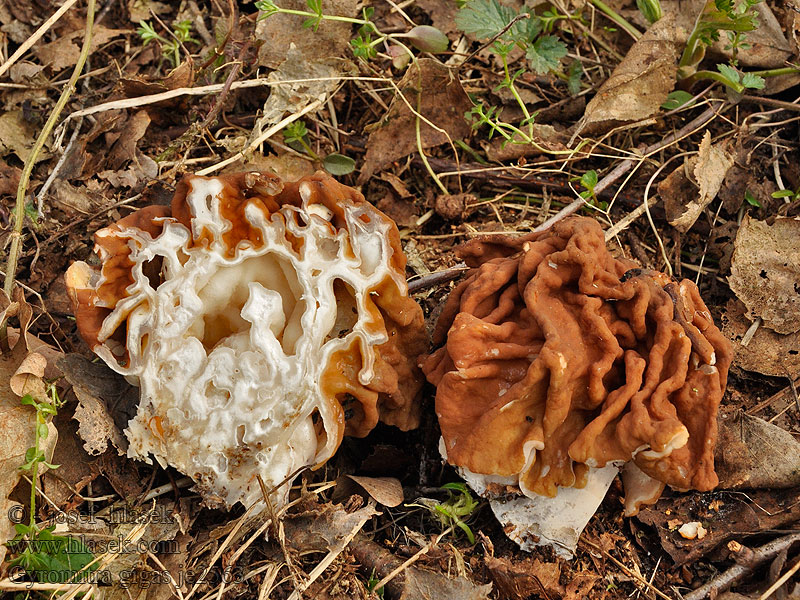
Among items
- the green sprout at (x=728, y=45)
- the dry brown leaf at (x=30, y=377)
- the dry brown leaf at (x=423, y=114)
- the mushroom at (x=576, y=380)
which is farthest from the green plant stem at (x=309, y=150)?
the green sprout at (x=728, y=45)

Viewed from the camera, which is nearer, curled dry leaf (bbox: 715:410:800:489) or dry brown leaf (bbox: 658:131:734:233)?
curled dry leaf (bbox: 715:410:800:489)

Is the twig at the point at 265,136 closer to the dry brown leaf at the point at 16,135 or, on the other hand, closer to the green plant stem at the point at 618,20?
the dry brown leaf at the point at 16,135

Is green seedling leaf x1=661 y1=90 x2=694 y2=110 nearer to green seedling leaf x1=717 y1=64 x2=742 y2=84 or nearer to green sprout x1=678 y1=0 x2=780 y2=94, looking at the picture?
green sprout x1=678 y1=0 x2=780 y2=94

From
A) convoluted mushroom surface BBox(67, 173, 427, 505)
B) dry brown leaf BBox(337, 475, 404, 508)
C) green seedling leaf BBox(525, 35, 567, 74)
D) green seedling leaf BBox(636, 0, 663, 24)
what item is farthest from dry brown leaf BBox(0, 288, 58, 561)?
green seedling leaf BBox(636, 0, 663, 24)

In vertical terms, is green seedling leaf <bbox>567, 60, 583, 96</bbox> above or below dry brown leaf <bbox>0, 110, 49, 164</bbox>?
below

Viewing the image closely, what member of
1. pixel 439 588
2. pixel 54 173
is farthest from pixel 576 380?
pixel 54 173

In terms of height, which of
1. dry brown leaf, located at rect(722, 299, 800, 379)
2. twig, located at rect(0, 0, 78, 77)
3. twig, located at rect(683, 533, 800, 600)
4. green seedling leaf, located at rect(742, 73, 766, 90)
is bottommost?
twig, located at rect(683, 533, 800, 600)

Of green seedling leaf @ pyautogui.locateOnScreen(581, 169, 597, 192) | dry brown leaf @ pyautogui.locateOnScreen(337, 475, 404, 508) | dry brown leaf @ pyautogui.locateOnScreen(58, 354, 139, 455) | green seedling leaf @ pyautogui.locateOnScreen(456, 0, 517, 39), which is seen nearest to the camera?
dry brown leaf @ pyautogui.locateOnScreen(58, 354, 139, 455)
